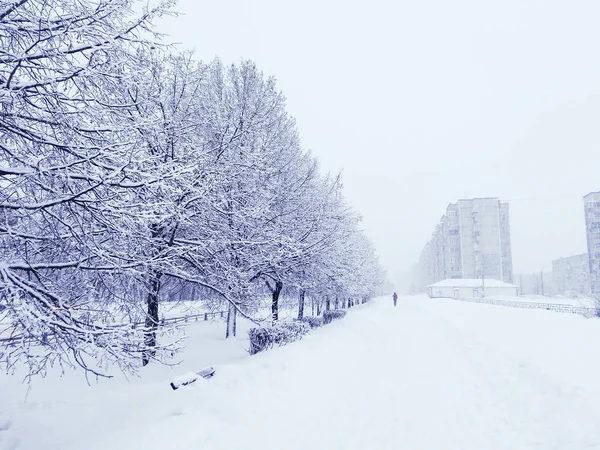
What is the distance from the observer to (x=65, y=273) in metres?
→ 6.04

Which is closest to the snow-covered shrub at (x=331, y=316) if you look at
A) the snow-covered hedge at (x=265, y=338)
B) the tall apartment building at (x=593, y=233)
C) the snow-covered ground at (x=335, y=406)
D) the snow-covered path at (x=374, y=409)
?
the snow-covered hedge at (x=265, y=338)

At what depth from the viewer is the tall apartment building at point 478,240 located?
89.7m

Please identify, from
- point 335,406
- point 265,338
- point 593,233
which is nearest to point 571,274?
point 593,233

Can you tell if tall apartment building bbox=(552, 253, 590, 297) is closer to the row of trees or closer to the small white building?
the small white building

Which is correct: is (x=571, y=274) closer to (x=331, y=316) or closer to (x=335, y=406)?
(x=331, y=316)

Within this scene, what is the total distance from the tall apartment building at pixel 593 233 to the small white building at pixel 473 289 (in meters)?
13.7

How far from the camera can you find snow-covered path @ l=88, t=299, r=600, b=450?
4656 millimetres

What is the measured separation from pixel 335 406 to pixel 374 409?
655 millimetres

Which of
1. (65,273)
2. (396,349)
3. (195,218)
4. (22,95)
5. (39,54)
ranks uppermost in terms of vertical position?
(39,54)

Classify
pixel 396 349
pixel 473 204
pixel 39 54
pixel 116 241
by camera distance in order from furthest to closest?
pixel 473 204 → pixel 396 349 → pixel 116 241 → pixel 39 54

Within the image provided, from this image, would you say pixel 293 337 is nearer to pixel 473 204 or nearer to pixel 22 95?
pixel 22 95

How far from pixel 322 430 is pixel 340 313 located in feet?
56.7

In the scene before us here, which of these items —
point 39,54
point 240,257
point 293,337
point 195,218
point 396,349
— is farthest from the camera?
point 396,349

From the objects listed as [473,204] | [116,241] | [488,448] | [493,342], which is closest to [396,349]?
[493,342]
